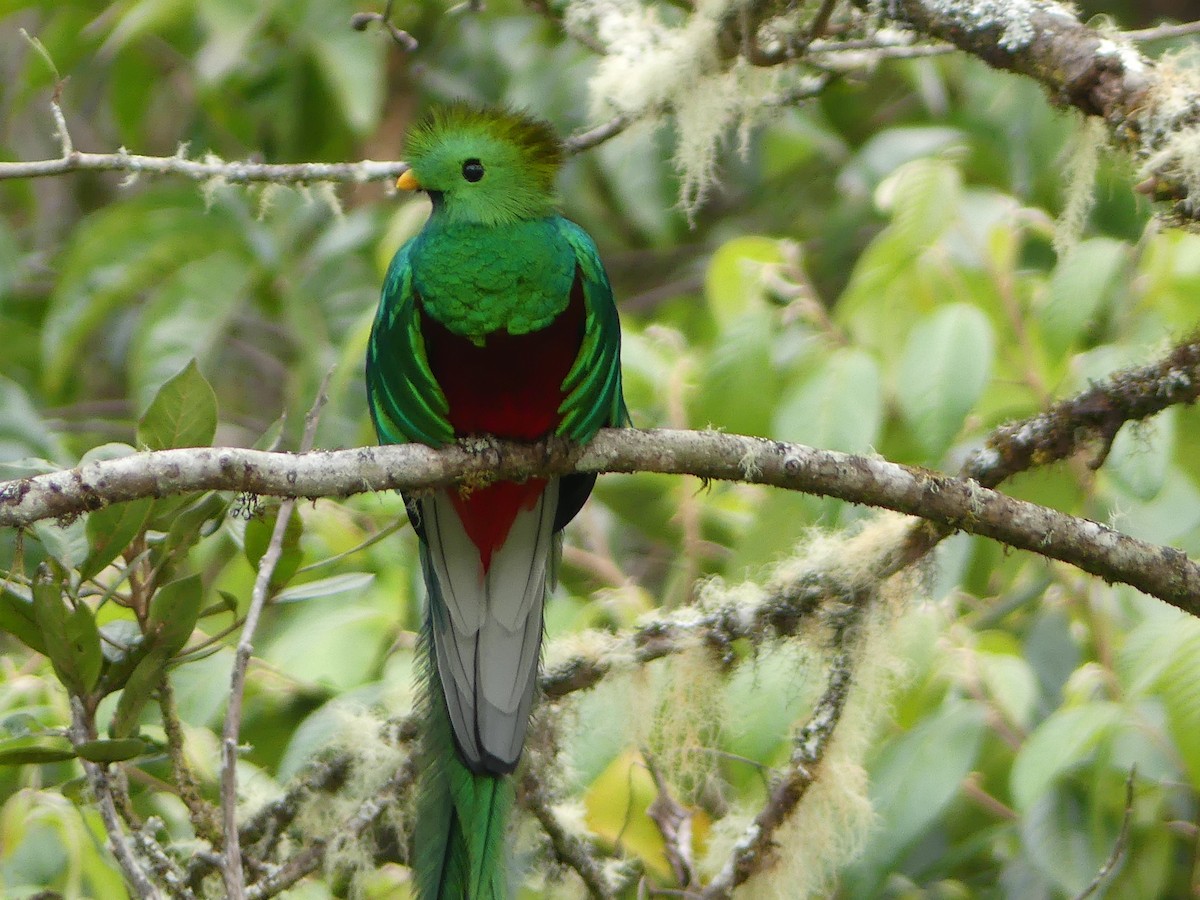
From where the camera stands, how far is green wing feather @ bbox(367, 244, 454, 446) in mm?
2191

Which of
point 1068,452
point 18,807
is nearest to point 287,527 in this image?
point 18,807

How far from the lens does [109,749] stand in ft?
6.05

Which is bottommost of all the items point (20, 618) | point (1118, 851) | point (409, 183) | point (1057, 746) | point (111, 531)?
point (1118, 851)

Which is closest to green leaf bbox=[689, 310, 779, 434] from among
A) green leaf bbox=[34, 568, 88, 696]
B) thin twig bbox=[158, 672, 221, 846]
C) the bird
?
the bird

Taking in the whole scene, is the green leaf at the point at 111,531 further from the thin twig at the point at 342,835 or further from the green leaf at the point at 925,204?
the green leaf at the point at 925,204

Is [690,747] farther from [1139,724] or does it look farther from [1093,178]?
[1093,178]

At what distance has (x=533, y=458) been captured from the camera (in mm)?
2211

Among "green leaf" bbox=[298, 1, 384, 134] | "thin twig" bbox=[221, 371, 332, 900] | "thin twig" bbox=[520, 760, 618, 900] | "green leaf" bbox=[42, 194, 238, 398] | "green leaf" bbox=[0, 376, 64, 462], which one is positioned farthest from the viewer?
"green leaf" bbox=[42, 194, 238, 398]

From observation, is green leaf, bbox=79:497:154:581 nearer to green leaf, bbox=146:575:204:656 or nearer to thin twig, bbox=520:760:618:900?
green leaf, bbox=146:575:204:656

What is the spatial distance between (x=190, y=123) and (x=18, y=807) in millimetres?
3164

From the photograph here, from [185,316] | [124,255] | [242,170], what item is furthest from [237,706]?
[124,255]

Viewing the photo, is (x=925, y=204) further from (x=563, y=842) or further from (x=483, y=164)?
(x=563, y=842)

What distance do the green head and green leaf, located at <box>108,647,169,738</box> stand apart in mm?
817

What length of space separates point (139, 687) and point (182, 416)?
38 cm
